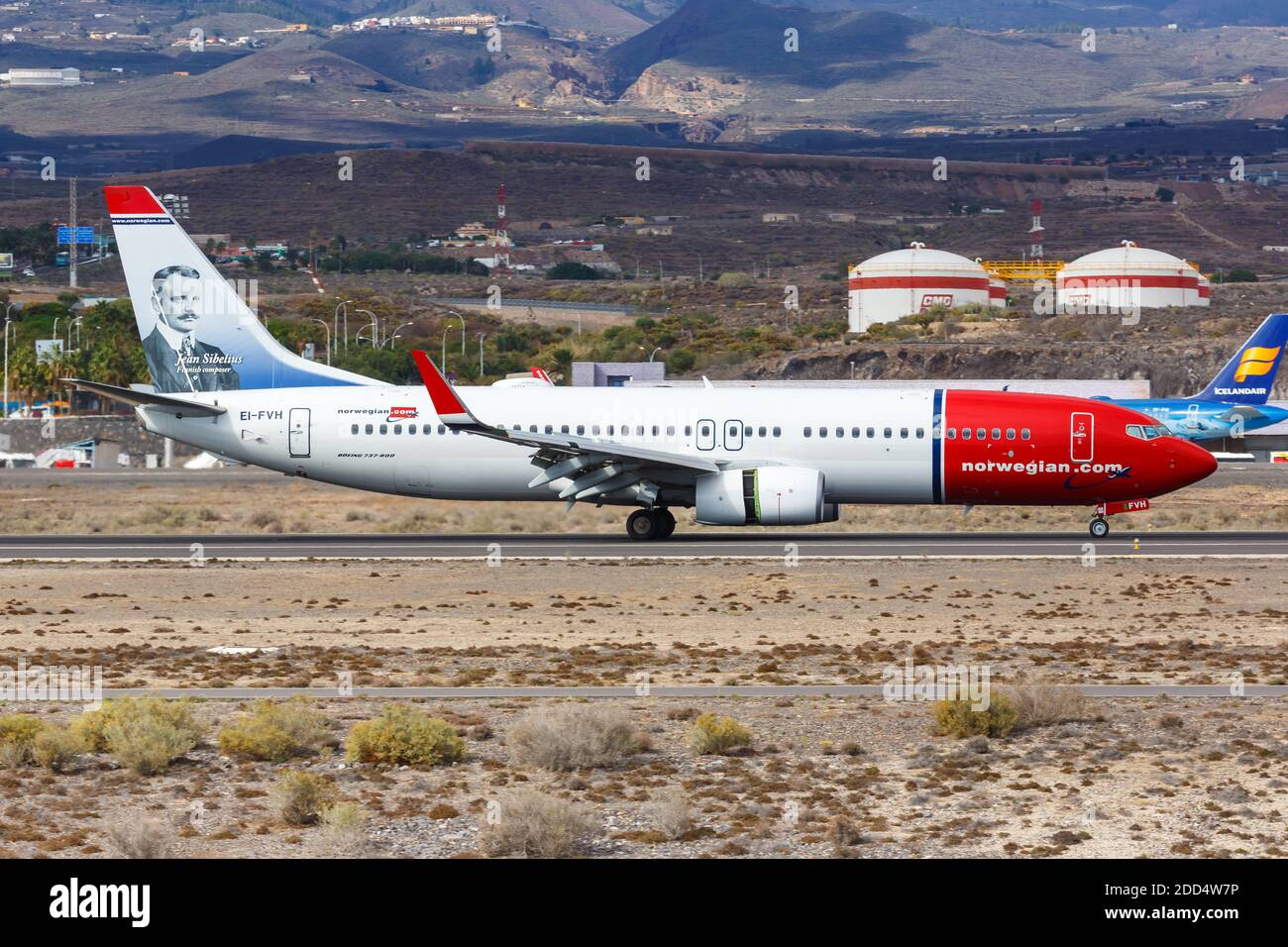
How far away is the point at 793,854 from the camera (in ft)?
49.8

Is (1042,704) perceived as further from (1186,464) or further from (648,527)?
(648,527)

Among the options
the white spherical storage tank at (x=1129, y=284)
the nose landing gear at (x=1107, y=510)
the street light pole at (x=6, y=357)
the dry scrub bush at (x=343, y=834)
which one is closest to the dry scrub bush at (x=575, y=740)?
the dry scrub bush at (x=343, y=834)

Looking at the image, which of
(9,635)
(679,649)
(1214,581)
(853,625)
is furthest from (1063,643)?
(9,635)

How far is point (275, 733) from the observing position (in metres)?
18.8

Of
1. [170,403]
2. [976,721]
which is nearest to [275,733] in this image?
[976,721]

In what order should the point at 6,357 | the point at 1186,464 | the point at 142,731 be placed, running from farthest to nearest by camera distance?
the point at 6,357
the point at 1186,464
the point at 142,731

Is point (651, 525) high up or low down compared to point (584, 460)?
down

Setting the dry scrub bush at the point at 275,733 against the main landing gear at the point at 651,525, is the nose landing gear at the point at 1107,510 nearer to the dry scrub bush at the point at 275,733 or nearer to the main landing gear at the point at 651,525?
the main landing gear at the point at 651,525

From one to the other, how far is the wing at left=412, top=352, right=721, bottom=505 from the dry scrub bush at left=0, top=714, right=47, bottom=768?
21219mm

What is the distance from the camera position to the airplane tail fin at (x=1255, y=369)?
7344 cm

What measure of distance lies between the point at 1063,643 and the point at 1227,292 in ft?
486

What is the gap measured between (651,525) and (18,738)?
991 inches

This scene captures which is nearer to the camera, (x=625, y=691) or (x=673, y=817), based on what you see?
(x=673, y=817)

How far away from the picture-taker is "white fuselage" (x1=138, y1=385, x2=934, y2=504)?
41.8 metres
